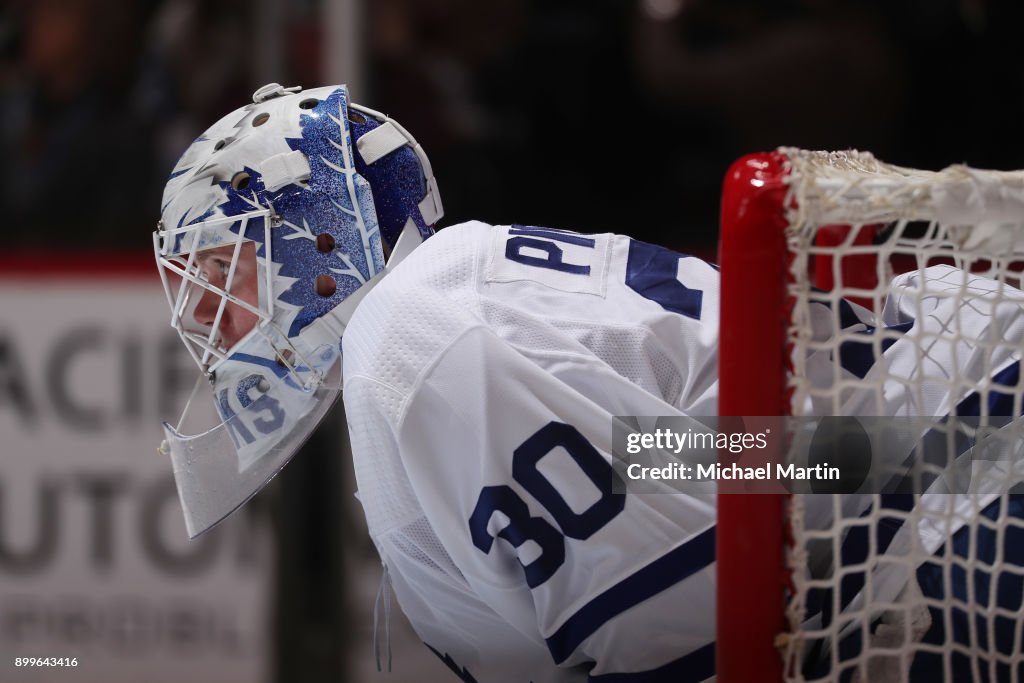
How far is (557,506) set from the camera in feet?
3.87

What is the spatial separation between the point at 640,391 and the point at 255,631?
180 cm

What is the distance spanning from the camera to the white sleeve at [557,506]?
117cm

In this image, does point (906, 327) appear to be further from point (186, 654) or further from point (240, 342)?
point (186, 654)

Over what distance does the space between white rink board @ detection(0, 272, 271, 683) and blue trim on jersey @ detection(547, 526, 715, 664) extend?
1647 millimetres

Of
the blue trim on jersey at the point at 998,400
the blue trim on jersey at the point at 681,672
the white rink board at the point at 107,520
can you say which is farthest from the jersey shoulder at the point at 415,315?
the white rink board at the point at 107,520

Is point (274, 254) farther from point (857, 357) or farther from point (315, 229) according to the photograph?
point (857, 357)

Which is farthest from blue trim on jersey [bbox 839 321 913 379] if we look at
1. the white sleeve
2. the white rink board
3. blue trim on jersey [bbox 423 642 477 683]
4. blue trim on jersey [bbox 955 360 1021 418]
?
the white rink board

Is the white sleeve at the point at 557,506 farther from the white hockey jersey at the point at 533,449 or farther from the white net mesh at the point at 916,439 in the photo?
the white net mesh at the point at 916,439

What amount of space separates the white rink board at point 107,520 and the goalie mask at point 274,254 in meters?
1.16

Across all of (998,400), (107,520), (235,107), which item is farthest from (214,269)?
(235,107)

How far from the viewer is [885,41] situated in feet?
9.77

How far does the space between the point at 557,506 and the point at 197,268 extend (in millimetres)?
654

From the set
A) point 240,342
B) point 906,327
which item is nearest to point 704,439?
point 906,327

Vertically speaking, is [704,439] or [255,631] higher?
[704,439]
